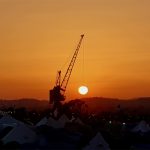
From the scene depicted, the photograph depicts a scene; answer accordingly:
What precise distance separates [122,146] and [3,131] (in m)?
12.4

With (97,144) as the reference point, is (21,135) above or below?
above

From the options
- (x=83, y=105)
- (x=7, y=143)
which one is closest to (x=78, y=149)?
(x=7, y=143)

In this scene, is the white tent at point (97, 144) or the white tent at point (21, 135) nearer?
the white tent at point (97, 144)

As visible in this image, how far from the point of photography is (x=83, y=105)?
383 feet

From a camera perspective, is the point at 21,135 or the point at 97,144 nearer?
the point at 97,144

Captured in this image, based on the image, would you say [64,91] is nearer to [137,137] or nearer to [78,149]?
[137,137]

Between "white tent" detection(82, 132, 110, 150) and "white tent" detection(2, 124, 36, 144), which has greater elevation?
"white tent" detection(2, 124, 36, 144)

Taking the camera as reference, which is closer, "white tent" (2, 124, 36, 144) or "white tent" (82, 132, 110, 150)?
"white tent" (82, 132, 110, 150)

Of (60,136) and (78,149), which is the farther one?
(60,136)

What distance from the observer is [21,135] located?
1801 inches

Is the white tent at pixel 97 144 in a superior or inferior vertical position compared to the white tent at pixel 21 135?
inferior

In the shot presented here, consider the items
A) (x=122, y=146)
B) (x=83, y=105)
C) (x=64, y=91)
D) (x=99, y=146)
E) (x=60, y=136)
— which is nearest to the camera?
(x=99, y=146)

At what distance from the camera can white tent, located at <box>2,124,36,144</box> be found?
45.2m

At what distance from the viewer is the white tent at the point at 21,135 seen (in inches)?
1781
